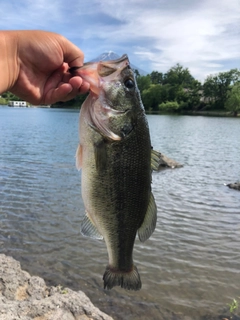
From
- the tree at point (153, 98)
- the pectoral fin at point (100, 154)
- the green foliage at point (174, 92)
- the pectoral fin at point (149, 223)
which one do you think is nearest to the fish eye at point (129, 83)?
the pectoral fin at point (100, 154)

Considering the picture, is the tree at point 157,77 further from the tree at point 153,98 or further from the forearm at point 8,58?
the forearm at point 8,58

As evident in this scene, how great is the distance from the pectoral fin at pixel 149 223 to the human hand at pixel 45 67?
1148 mm

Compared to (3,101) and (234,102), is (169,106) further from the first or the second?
(3,101)

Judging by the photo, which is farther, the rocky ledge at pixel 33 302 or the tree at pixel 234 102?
the tree at pixel 234 102

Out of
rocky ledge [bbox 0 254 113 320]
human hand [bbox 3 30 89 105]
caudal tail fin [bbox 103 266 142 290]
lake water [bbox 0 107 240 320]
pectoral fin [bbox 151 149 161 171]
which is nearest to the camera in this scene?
pectoral fin [bbox 151 149 161 171]

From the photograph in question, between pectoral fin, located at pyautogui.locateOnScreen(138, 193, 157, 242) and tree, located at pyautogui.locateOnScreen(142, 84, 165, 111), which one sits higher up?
tree, located at pyautogui.locateOnScreen(142, 84, 165, 111)

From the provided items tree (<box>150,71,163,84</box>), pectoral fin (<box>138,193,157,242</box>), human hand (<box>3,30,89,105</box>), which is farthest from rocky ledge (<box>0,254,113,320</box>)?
tree (<box>150,71,163,84</box>)

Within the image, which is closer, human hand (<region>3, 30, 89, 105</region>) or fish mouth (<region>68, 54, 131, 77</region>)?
fish mouth (<region>68, 54, 131, 77</region>)

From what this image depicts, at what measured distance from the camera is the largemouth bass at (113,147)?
2.49 metres

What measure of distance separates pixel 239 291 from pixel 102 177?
5635 millimetres

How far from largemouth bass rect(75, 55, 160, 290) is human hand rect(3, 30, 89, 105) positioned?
0.79 feet

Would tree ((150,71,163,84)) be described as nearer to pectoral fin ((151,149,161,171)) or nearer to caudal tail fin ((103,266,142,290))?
pectoral fin ((151,149,161,171))

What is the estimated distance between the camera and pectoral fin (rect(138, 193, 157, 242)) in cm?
280

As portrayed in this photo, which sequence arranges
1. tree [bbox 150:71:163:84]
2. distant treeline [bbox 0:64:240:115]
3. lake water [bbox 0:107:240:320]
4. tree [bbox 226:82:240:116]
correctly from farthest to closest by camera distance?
tree [bbox 150:71:163:84] → distant treeline [bbox 0:64:240:115] → tree [bbox 226:82:240:116] → lake water [bbox 0:107:240:320]
